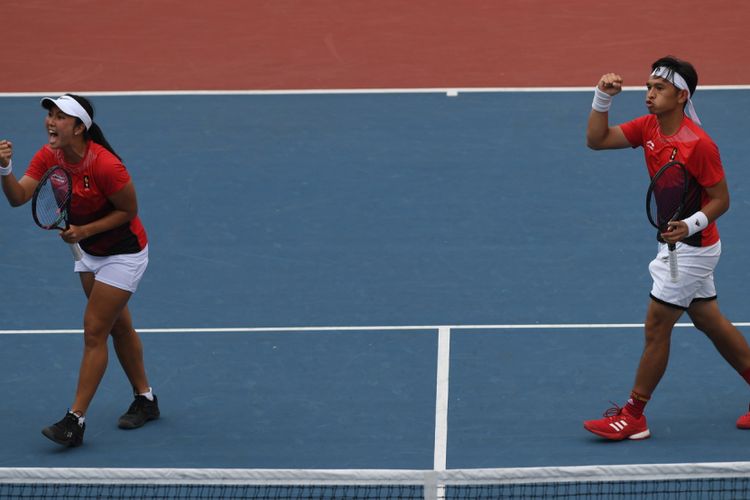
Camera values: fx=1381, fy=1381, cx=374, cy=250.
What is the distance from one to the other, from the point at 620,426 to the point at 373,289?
2.78 meters

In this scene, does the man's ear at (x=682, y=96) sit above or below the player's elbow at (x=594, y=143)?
above

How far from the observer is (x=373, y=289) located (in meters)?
10.1

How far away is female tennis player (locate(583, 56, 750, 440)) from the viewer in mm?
7461

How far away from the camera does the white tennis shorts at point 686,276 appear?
7531mm

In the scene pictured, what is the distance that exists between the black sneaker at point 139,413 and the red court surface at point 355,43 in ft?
21.2

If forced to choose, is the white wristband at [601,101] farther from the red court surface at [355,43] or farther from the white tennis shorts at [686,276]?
the red court surface at [355,43]

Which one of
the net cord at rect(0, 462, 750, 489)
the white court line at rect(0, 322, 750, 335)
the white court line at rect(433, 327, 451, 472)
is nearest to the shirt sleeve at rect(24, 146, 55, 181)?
the white court line at rect(0, 322, 750, 335)

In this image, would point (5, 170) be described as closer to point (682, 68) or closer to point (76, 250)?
point (76, 250)

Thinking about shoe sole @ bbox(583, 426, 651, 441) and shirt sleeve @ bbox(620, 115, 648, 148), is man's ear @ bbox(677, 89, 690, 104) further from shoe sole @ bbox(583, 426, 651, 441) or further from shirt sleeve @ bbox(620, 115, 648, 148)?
shoe sole @ bbox(583, 426, 651, 441)

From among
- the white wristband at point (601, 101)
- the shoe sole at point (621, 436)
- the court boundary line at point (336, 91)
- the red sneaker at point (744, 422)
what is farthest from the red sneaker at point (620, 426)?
the court boundary line at point (336, 91)

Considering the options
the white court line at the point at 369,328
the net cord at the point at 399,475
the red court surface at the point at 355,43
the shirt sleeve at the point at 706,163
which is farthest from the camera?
the red court surface at the point at 355,43

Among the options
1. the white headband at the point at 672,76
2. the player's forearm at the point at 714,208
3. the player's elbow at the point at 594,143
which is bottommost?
the player's forearm at the point at 714,208

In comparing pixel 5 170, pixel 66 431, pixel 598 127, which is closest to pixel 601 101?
pixel 598 127

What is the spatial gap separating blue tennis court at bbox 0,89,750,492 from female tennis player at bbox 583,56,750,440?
0.39 metres
